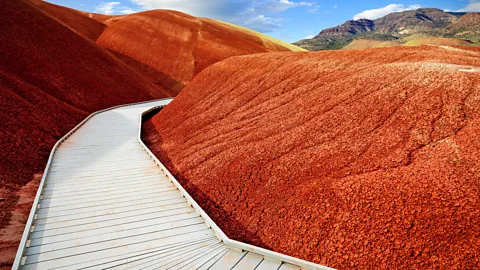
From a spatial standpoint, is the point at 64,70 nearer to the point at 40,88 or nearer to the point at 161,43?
the point at 40,88

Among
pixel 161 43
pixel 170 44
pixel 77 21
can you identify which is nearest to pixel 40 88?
pixel 161 43

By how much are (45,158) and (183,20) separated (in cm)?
5019

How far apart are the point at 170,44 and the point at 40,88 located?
28926mm

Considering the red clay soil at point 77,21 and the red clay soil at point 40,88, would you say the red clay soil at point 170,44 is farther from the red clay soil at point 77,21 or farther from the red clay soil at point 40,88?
the red clay soil at point 40,88

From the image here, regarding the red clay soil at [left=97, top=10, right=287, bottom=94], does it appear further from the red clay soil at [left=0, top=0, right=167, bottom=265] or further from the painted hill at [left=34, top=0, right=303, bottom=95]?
the red clay soil at [left=0, top=0, right=167, bottom=265]

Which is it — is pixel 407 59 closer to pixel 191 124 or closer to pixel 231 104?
pixel 231 104

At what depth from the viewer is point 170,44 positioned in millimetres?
44375

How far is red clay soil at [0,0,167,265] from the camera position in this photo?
847 centimetres

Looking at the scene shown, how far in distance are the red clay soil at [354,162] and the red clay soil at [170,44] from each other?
28237 millimetres

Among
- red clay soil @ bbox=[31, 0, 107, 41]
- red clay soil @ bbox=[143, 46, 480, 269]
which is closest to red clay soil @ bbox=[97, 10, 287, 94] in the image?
red clay soil @ bbox=[31, 0, 107, 41]

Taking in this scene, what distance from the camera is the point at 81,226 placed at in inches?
207

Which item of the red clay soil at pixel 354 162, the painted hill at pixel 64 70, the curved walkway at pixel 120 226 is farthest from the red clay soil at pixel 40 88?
the red clay soil at pixel 354 162

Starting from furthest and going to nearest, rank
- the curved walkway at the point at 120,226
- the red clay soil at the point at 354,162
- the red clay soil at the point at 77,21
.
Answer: the red clay soil at the point at 77,21 → the red clay soil at the point at 354,162 → the curved walkway at the point at 120,226

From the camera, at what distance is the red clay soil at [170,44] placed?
129 feet
